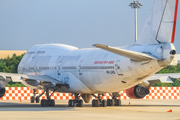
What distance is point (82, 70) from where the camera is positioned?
30.5 metres

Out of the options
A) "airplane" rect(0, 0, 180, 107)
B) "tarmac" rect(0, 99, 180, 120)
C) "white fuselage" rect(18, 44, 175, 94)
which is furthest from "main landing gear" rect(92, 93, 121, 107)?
"tarmac" rect(0, 99, 180, 120)

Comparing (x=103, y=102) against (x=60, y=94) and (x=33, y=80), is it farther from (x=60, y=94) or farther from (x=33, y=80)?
(x=60, y=94)

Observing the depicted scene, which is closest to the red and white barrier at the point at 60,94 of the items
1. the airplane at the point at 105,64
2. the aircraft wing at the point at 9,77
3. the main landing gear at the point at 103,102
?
the airplane at the point at 105,64

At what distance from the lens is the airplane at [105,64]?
2494 centimetres

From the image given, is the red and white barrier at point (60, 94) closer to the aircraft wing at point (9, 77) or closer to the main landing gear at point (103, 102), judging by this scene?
the main landing gear at point (103, 102)

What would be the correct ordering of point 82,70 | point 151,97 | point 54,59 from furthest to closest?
point 151,97 → point 54,59 → point 82,70

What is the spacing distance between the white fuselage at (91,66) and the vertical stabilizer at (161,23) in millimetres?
596

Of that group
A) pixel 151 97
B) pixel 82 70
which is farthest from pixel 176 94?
pixel 82 70

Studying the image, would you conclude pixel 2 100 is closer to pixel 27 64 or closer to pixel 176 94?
pixel 27 64

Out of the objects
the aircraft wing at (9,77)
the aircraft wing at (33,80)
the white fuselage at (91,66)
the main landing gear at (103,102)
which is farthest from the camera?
the main landing gear at (103,102)

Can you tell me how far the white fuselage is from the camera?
25.4m

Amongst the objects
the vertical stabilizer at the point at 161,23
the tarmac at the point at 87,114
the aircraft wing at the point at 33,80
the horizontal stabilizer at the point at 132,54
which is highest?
the vertical stabilizer at the point at 161,23

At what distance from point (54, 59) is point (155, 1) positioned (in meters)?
11.0

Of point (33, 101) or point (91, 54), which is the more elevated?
point (91, 54)
